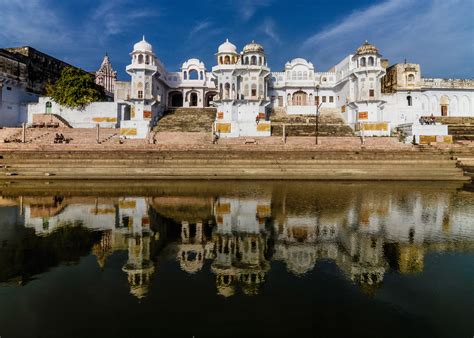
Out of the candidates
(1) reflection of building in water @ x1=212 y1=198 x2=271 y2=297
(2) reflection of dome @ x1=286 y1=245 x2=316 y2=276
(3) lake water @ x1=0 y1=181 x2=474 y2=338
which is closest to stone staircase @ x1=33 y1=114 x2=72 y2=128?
(3) lake water @ x1=0 y1=181 x2=474 y2=338

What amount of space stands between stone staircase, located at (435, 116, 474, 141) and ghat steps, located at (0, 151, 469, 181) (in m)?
11.6

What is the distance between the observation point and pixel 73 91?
4241cm

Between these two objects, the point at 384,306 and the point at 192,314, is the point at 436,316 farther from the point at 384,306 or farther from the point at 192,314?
the point at 192,314

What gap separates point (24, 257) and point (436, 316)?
9.10 metres

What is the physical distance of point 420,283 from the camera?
673 cm

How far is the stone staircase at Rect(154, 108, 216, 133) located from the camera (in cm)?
4023

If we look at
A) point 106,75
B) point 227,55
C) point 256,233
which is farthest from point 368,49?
point 106,75

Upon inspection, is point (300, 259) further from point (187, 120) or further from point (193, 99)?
point (193, 99)

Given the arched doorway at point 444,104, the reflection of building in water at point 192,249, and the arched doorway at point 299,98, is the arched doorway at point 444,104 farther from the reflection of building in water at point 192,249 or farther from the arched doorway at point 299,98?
the reflection of building in water at point 192,249

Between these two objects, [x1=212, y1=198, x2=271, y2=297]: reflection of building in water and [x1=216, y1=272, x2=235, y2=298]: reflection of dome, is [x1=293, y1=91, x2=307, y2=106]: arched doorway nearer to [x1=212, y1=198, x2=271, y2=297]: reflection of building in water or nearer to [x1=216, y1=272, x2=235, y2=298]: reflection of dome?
[x1=212, y1=198, x2=271, y2=297]: reflection of building in water

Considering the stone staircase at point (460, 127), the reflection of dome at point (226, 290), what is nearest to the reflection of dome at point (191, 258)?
the reflection of dome at point (226, 290)

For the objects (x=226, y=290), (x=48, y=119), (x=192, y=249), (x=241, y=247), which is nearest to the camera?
(x=226, y=290)

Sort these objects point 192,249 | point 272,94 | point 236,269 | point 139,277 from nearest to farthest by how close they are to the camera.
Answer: point 139,277, point 236,269, point 192,249, point 272,94

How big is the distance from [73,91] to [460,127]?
49.3 meters
